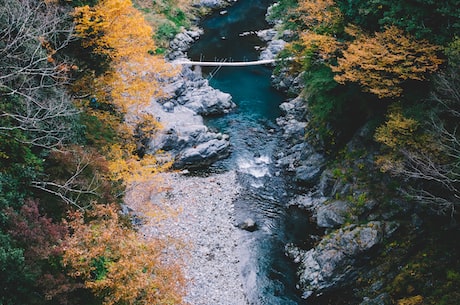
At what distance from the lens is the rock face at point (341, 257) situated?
15.2 metres

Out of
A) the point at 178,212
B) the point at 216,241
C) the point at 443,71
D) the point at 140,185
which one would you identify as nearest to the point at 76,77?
the point at 140,185

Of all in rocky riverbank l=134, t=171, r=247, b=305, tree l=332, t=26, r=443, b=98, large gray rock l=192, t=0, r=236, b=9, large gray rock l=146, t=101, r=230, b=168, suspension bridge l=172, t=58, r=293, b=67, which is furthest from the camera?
large gray rock l=192, t=0, r=236, b=9

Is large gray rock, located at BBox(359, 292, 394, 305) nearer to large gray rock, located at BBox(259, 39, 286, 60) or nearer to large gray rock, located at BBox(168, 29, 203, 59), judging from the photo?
large gray rock, located at BBox(259, 39, 286, 60)

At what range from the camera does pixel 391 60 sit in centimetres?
1388

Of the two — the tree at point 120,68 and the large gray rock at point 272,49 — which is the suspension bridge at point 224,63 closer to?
the large gray rock at point 272,49

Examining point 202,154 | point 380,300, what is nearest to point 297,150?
point 202,154

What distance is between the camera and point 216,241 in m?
18.0

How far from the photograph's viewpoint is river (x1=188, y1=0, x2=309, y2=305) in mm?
16562

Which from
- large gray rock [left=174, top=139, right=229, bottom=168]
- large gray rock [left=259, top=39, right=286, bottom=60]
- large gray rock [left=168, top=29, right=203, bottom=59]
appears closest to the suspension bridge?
large gray rock [left=259, top=39, right=286, bottom=60]

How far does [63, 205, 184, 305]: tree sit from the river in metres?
6.36

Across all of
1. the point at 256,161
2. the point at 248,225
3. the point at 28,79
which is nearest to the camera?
the point at 28,79

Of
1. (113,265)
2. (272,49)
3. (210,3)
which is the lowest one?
(272,49)

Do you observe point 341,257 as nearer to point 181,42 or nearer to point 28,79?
point 28,79

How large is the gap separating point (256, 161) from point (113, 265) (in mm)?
15502
